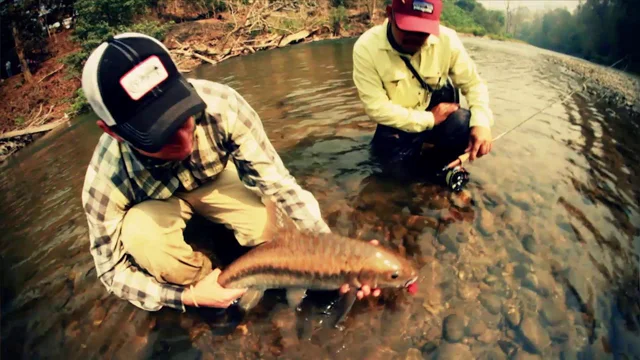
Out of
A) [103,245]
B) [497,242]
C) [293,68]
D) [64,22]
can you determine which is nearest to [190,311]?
[103,245]

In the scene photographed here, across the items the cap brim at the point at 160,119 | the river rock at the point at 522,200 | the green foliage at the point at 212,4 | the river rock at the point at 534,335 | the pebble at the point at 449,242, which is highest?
the green foliage at the point at 212,4

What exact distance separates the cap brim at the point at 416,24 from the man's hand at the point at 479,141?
1.20 m

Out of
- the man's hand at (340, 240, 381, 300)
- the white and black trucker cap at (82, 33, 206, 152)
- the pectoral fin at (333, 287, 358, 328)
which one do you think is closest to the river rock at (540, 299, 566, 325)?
the man's hand at (340, 240, 381, 300)

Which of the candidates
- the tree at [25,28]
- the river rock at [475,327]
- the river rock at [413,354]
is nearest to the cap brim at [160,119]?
the river rock at [413,354]

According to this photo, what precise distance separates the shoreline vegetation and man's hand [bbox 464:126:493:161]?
806 cm

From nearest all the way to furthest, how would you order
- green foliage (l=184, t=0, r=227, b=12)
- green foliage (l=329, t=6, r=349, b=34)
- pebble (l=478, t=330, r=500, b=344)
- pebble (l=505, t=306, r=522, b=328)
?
pebble (l=478, t=330, r=500, b=344), pebble (l=505, t=306, r=522, b=328), green foliage (l=329, t=6, r=349, b=34), green foliage (l=184, t=0, r=227, b=12)

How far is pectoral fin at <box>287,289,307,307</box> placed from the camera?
9.90 feet

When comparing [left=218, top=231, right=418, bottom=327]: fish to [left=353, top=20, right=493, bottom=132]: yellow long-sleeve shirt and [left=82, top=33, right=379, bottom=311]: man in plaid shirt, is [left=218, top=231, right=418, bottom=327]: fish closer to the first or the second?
[left=82, top=33, right=379, bottom=311]: man in plaid shirt

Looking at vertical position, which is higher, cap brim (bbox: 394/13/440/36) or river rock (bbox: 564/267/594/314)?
cap brim (bbox: 394/13/440/36)

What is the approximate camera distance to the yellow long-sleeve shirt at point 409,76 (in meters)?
4.05

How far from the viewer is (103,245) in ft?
8.60

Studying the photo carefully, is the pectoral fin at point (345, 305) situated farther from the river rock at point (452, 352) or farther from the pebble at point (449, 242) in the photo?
the pebble at point (449, 242)

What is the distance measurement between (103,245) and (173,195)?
79 cm

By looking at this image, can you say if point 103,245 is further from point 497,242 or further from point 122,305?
point 497,242
